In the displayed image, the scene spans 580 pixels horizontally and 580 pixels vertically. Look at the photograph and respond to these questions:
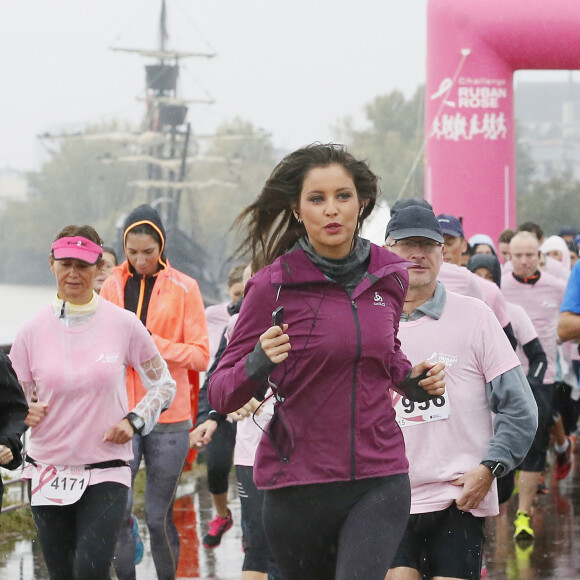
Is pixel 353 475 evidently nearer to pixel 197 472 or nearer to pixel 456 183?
pixel 197 472

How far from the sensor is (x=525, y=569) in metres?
7.28

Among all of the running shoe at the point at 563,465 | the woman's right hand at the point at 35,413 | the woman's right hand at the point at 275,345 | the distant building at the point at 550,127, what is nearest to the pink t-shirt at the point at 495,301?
the woman's right hand at the point at 35,413

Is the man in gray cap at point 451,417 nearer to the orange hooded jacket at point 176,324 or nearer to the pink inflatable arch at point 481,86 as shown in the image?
the orange hooded jacket at point 176,324

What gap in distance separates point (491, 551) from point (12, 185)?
29.6m

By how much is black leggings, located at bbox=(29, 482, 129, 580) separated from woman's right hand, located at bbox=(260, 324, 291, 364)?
1959mm

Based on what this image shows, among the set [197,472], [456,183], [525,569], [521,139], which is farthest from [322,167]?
[521,139]

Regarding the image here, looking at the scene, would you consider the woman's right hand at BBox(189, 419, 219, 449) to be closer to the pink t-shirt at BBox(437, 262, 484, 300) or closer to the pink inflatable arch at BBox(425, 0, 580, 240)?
the pink t-shirt at BBox(437, 262, 484, 300)

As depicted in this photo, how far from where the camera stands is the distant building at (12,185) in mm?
35162

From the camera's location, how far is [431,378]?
371 cm

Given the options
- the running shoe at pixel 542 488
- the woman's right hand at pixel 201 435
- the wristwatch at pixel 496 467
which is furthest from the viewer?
the running shoe at pixel 542 488

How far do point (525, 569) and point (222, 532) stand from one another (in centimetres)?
184

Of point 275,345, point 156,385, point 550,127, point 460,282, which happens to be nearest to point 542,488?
point 460,282

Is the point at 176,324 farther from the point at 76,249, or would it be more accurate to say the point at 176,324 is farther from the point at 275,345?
the point at 275,345

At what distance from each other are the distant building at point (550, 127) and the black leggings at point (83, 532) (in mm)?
45582
